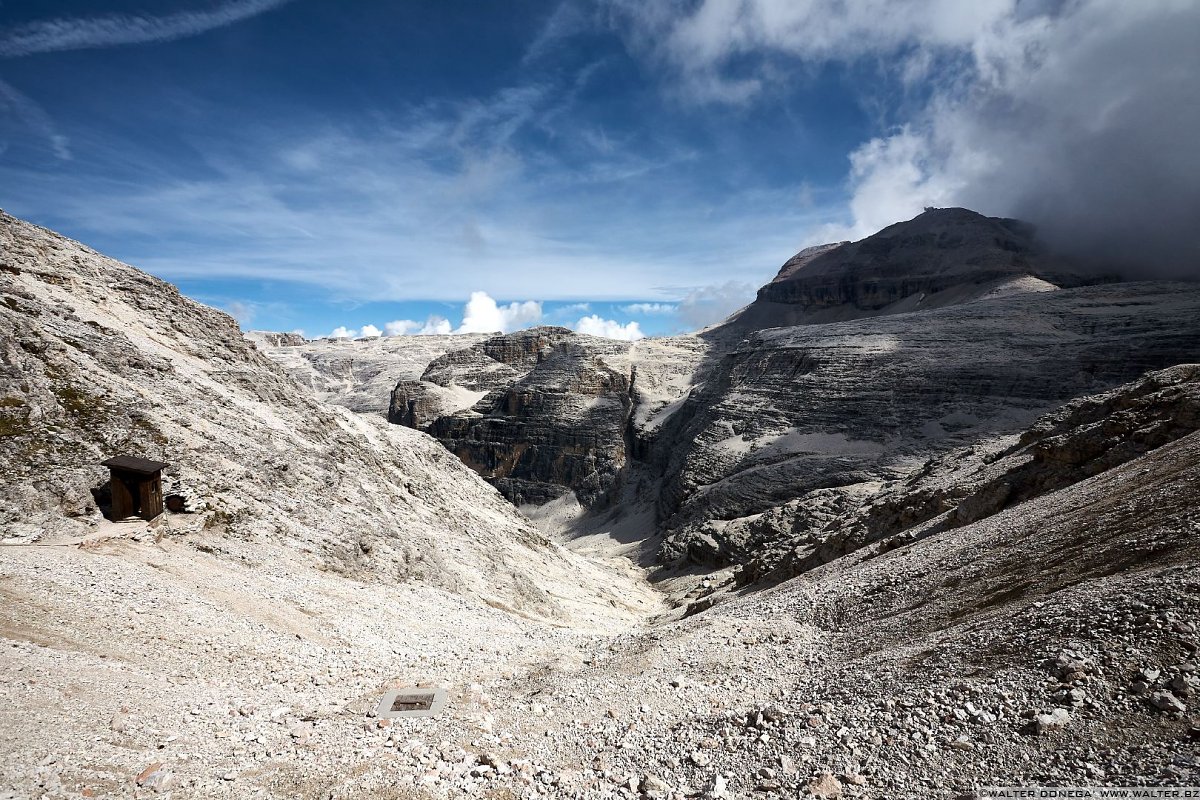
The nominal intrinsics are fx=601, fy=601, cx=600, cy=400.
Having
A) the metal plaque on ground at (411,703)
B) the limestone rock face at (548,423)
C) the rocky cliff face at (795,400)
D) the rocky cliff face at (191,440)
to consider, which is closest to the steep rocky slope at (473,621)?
the rocky cliff face at (191,440)

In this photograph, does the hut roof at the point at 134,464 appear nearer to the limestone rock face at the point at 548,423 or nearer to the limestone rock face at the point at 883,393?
the limestone rock face at the point at 883,393

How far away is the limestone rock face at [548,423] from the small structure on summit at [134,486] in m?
79.0

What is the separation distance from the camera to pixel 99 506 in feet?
61.0

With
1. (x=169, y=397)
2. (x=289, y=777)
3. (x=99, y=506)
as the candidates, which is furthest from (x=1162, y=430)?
(x=169, y=397)

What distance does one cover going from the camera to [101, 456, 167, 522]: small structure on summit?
18547mm

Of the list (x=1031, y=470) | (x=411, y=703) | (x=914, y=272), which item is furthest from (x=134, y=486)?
(x=914, y=272)

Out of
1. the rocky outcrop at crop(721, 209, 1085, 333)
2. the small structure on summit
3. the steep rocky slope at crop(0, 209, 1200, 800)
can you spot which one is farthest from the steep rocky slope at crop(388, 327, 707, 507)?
the small structure on summit

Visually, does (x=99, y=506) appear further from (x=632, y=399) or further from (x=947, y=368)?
(x=632, y=399)

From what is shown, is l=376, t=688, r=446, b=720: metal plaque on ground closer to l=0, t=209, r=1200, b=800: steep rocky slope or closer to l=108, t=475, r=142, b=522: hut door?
l=0, t=209, r=1200, b=800: steep rocky slope

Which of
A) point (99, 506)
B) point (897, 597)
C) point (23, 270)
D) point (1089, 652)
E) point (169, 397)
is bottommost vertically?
point (897, 597)

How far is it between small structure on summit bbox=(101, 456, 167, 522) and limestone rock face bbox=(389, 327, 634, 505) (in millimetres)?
79018

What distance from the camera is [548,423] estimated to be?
105938 millimetres

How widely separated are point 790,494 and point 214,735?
5376 cm

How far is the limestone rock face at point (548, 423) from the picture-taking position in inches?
3957
